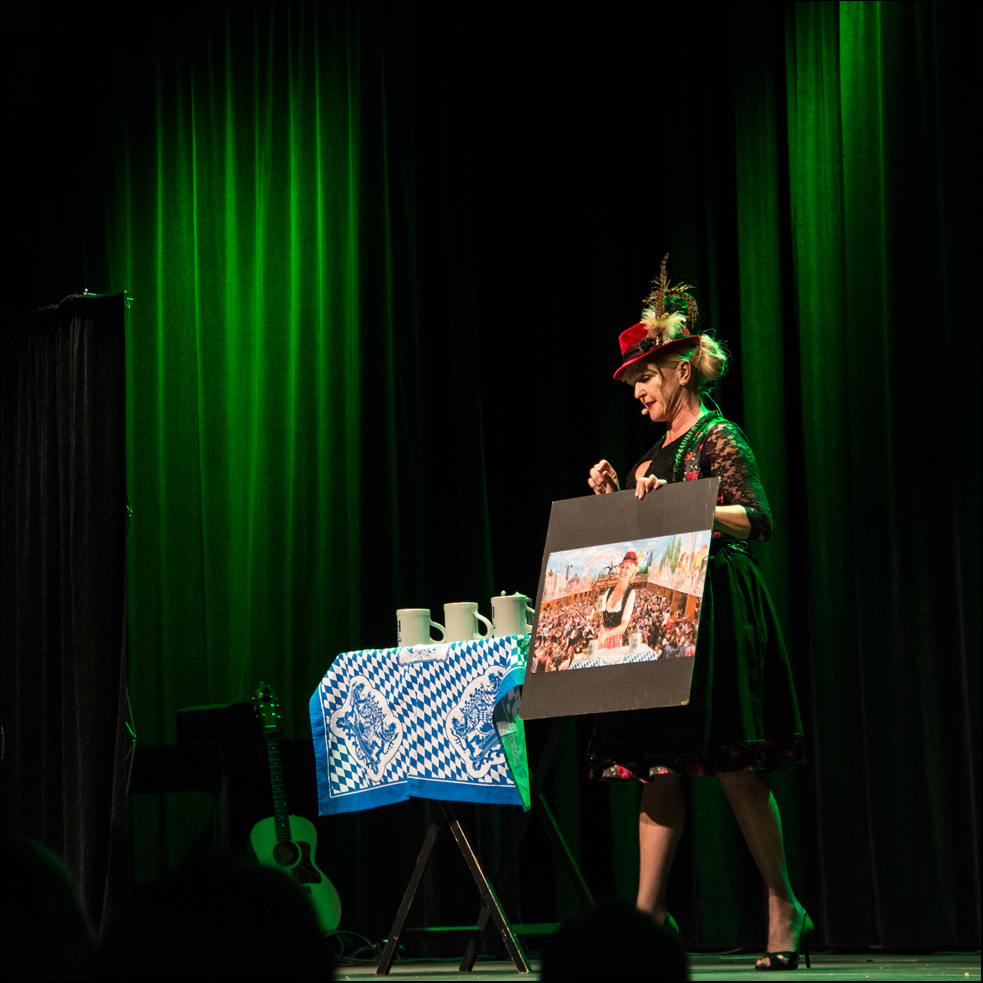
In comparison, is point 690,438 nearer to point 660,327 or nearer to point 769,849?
point 660,327

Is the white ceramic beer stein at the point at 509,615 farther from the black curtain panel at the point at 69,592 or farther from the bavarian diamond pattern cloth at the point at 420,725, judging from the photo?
the black curtain panel at the point at 69,592

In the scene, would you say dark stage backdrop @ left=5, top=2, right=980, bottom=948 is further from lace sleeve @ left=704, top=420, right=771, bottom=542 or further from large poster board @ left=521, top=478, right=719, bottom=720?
large poster board @ left=521, top=478, right=719, bottom=720

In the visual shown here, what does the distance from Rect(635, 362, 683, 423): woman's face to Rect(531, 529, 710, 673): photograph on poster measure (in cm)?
42

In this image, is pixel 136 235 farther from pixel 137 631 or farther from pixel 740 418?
pixel 740 418

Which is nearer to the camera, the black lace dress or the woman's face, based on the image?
the black lace dress

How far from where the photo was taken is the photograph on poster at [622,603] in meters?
2.82

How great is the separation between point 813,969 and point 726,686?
0.72m

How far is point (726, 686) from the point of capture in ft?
9.63

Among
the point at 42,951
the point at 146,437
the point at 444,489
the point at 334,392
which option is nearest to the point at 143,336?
the point at 146,437

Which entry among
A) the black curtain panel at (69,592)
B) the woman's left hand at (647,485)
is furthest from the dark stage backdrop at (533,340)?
the woman's left hand at (647,485)

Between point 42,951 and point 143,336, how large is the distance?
412cm

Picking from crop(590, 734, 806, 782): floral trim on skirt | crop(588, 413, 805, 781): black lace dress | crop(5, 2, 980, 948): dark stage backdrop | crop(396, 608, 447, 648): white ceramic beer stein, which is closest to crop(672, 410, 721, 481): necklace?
crop(588, 413, 805, 781): black lace dress

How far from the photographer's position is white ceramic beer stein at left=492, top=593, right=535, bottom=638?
10.9ft

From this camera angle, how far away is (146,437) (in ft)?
16.3
